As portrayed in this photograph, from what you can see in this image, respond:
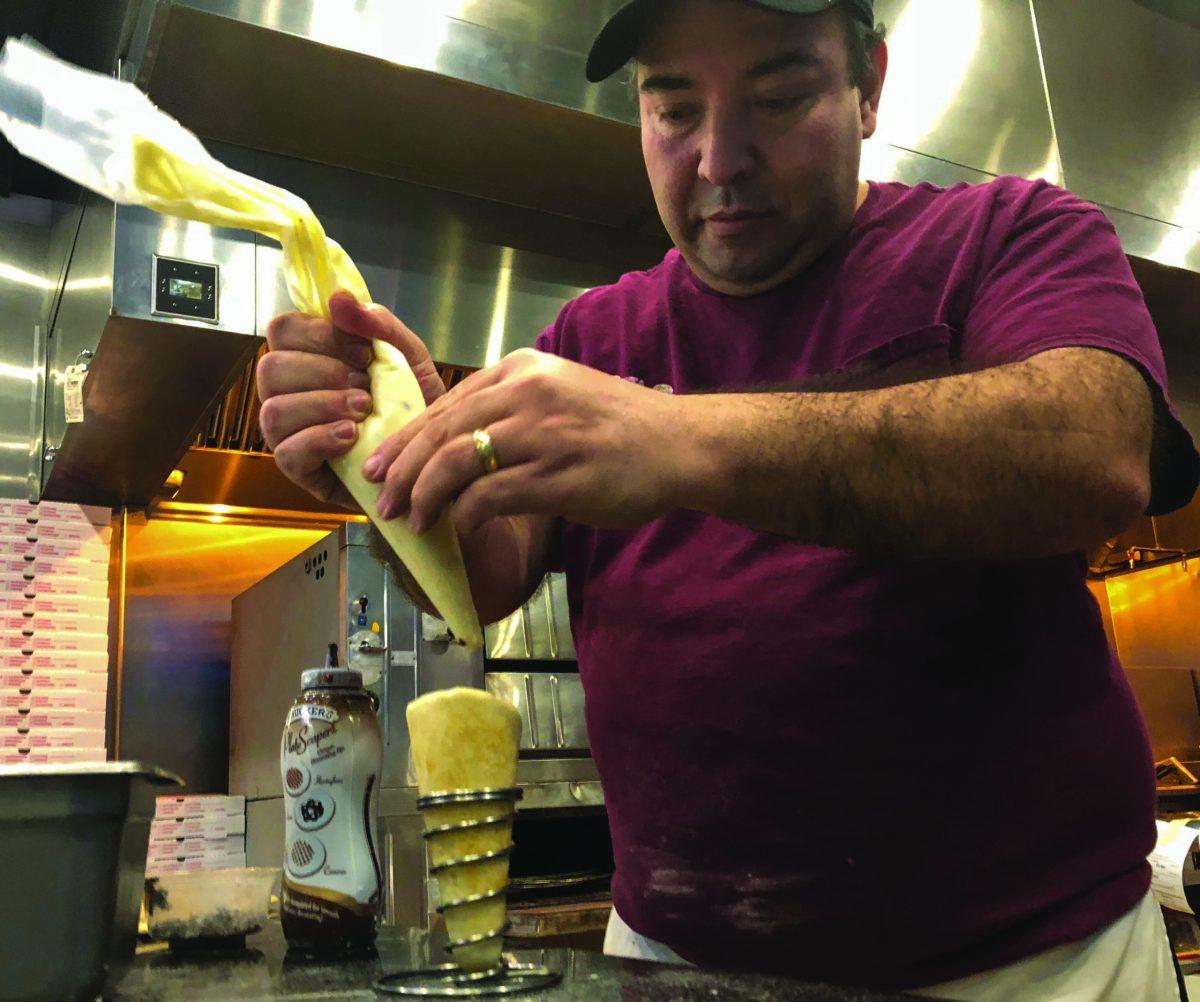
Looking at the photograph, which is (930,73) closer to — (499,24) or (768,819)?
(499,24)

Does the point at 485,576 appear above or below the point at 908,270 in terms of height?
below

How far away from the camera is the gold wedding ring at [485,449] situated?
0.68m

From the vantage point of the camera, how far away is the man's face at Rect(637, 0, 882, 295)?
1.04 m

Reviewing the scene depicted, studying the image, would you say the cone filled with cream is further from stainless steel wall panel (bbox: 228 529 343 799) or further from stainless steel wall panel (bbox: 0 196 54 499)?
stainless steel wall panel (bbox: 0 196 54 499)

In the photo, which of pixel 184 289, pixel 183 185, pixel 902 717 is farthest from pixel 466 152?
pixel 902 717

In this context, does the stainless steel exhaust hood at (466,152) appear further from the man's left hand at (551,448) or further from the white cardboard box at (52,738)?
the man's left hand at (551,448)

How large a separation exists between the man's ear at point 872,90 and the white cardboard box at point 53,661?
188 cm

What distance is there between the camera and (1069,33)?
2.94 metres

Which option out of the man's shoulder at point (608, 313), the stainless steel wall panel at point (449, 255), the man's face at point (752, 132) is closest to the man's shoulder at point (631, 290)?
the man's shoulder at point (608, 313)

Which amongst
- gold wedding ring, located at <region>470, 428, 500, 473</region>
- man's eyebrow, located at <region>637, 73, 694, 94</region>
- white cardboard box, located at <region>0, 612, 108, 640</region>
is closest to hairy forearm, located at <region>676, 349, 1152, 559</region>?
gold wedding ring, located at <region>470, 428, 500, 473</region>

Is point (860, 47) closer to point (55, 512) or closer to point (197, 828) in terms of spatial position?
point (55, 512)

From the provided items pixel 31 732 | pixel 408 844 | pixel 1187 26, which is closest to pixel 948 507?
pixel 408 844

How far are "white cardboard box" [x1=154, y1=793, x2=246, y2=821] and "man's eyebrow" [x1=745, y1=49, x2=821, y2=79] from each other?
202 cm

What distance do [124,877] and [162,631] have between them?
2136mm
